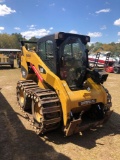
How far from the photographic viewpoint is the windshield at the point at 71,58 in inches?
240

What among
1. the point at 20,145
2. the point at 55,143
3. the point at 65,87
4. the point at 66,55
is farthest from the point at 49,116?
the point at 66,55

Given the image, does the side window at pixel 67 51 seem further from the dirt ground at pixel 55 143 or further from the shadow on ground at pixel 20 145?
the shadow on ground at pixel 20 145

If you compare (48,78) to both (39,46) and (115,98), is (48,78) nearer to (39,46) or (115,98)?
(39,46)

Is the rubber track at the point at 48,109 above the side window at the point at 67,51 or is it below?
below

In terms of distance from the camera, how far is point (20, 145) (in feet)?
17.5

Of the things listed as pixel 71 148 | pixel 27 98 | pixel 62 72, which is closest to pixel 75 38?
pixel 62 72

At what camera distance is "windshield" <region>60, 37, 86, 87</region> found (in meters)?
6.11

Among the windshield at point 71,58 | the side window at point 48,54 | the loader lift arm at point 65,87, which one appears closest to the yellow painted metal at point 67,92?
the loader lift arm at point 65,87

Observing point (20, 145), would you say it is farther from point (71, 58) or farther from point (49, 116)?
point (71, 58)

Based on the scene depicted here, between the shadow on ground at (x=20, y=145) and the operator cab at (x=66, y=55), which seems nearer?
the shadow on ground at (x=20, y=145)

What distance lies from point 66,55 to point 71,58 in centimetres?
22

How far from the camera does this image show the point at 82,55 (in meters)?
6.55

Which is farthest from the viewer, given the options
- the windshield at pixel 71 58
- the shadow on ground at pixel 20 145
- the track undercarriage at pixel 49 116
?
the windshield at pixel 71 58

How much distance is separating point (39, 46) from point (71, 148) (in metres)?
3.35
